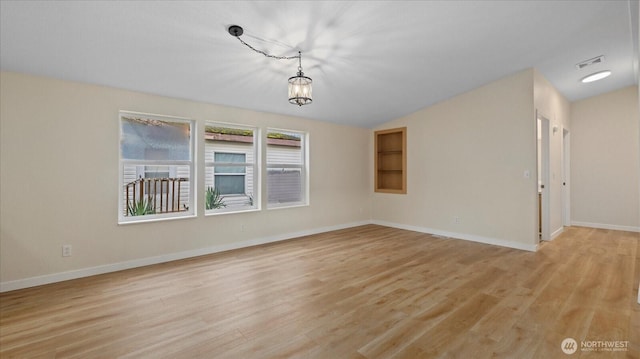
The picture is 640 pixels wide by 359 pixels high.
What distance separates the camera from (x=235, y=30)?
2650 millimetres

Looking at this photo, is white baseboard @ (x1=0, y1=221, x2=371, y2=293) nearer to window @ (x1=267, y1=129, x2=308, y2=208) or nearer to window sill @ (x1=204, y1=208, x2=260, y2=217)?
window sill @ (x1=204, y1=208, x2=260, y2=217)

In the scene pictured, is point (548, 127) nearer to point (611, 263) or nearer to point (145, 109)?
point (611, 263)

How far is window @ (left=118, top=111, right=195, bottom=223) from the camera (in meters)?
3.71

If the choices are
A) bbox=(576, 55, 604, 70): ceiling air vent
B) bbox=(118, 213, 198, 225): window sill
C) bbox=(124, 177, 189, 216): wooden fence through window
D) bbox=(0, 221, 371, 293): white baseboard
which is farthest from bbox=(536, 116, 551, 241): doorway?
bbox=(124, 177, 189, 216): wooden fence through window

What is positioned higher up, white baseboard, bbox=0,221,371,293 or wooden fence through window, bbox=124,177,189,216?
wooden fence through window, bbox=124,177,189,216

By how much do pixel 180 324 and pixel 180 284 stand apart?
0.91 metres

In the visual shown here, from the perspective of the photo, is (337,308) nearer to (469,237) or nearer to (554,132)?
(469,237)

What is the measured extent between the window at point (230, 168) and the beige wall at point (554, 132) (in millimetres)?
4580

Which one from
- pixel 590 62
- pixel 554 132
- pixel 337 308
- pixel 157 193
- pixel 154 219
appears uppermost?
pixel 590 62

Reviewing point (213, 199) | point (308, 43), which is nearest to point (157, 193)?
point (213, 199)

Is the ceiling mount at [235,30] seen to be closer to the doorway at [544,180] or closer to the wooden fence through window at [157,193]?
the wooden fence through window at [157,193]

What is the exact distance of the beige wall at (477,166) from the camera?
4.32 metres

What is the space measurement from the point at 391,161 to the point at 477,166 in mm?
1996

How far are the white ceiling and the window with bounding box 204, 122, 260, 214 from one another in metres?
0.51
